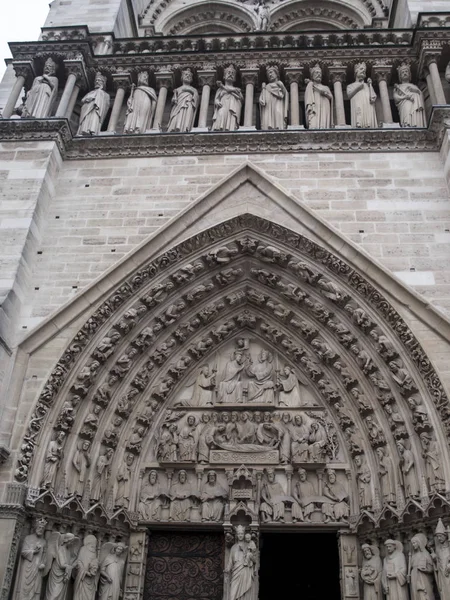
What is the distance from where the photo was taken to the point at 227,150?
896 cm

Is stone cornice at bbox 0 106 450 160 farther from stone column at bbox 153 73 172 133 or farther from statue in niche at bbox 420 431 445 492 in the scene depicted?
statue in niche at bbox 420 431 445 492

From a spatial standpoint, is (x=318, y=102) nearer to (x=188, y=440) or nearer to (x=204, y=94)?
(x=204, y=94)

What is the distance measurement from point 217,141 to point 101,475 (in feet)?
16.3

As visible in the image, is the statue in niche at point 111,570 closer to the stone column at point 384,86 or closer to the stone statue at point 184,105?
the stone statue at point 184,105

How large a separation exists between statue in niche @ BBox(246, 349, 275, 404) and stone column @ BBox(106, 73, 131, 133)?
4.23m

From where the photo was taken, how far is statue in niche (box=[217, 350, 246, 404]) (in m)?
8.16

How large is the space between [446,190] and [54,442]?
235 inches

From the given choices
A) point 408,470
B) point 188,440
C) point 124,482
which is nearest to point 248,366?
point 188,440

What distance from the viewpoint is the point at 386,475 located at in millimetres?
7039

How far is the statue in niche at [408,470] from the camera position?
6.65 metres

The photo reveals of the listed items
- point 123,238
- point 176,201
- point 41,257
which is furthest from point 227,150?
point 41,257

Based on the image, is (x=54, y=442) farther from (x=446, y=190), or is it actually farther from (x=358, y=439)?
(x=446, y=190)

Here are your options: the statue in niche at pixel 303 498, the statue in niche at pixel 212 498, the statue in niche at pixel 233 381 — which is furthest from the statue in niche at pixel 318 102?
the statue in niche at pixel 212 498

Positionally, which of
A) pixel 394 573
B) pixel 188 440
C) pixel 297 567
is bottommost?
pixel 394 573
